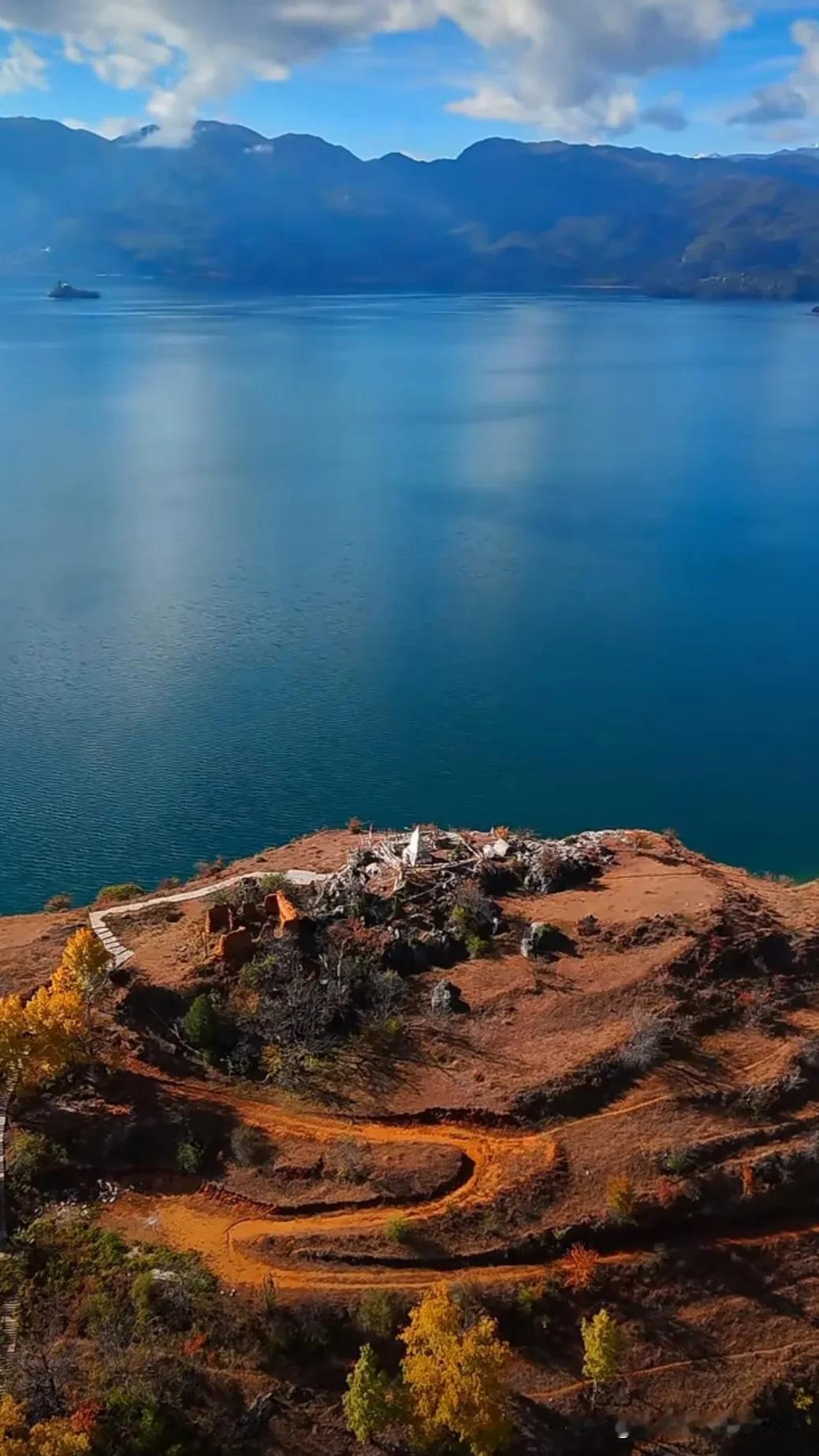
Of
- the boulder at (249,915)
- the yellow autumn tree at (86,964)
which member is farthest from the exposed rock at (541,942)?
the yellow autumn tree at (86,964)

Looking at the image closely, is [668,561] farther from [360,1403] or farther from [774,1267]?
[360,1403]

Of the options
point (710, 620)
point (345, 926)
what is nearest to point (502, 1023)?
point (345, 926)

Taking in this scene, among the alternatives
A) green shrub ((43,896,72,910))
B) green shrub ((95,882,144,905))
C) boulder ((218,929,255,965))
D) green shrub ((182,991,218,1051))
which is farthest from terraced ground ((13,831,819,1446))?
green shrub ((43,896,72,910))

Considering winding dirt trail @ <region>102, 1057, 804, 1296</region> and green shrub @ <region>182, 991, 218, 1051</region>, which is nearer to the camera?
winding dirt trail @ <region>102, 1057, 804, 1296</region>

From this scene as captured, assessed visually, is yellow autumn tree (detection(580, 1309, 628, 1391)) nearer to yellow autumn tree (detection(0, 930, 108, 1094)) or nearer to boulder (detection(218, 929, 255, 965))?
boulder (detection(218, 929, 255, 965))

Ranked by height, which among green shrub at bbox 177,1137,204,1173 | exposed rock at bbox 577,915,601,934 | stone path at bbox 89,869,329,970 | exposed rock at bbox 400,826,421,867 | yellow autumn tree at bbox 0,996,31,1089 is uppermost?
exposed rock at bbox 400,826,421,867

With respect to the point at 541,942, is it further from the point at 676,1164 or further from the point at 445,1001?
the point at 676,1164
